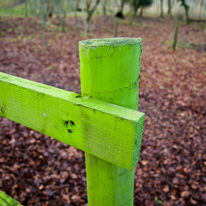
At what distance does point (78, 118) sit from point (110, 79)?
0.21 meters

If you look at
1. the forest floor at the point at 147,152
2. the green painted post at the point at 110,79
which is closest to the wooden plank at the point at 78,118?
the green painted post at the point at 110,79

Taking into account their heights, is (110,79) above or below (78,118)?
above

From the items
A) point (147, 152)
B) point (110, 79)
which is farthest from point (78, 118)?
point (147, 152)

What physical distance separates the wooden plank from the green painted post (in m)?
0.07

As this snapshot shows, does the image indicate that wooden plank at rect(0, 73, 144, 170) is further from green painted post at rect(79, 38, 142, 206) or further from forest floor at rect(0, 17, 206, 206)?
forest floor at rect(0, 17, 206, 206)

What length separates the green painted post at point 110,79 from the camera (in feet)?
2.42

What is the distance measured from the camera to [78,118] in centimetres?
77

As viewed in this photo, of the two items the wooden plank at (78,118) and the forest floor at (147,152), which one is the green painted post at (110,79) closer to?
the wooden plank at (78,118)

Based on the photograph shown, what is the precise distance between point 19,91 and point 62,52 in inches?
355

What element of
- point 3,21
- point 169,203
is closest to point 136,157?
point 169,203

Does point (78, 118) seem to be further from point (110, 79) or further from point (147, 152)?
point (147, 152)

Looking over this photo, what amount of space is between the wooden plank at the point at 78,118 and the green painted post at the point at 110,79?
69 mm

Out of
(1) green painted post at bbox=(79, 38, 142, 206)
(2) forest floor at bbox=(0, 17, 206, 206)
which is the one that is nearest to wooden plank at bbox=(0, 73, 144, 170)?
(1) green painted post at bbox=(79, 38, 142, 206)

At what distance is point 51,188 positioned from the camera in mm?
2877
